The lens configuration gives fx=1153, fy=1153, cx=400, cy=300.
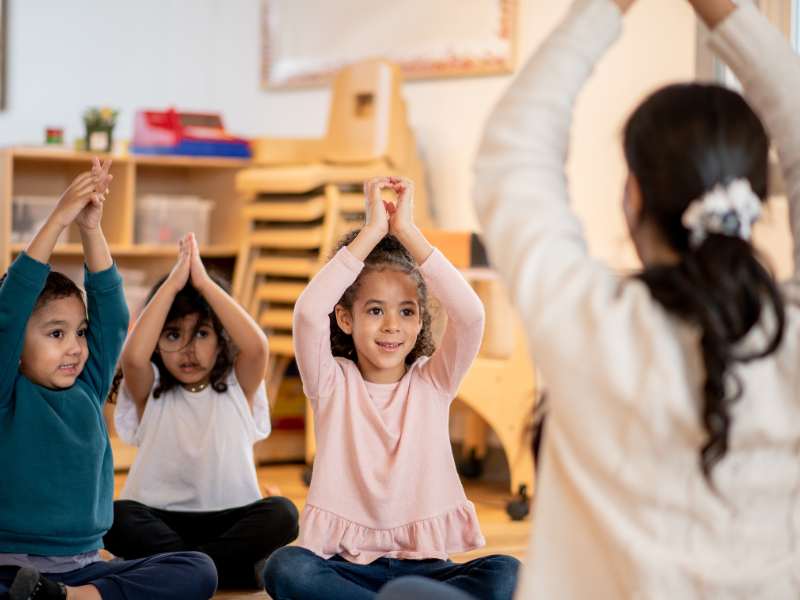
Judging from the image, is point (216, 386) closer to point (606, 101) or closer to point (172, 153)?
point (606, 101)

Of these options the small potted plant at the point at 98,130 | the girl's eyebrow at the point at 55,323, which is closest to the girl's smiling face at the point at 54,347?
the girl's eyebrow at the point at 55,323

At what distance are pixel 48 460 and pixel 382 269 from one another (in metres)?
0.61

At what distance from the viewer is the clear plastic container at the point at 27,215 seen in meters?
3.76

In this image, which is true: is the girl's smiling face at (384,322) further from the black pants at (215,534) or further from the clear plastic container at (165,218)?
the clear plastic container at (165,218)

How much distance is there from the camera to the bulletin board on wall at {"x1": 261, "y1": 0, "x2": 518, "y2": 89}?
365cm

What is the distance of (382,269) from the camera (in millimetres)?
1875

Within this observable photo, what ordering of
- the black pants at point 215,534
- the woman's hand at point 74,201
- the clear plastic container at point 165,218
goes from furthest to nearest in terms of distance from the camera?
1. the clear plastic container at point 165,218
2. the black pants at point 215,534
3. the woman's hand at point 74,201

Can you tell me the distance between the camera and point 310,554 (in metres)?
1.79

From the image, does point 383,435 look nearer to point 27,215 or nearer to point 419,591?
point 419,591

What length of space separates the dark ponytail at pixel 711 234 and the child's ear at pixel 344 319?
88 cm

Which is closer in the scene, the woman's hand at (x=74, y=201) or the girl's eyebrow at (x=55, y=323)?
the woman's hand at (x=74, y=201)

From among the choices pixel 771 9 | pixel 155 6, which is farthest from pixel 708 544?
pixel 155 6

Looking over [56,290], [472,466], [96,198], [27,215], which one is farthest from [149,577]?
[27,215]

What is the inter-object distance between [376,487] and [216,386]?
0.60m
